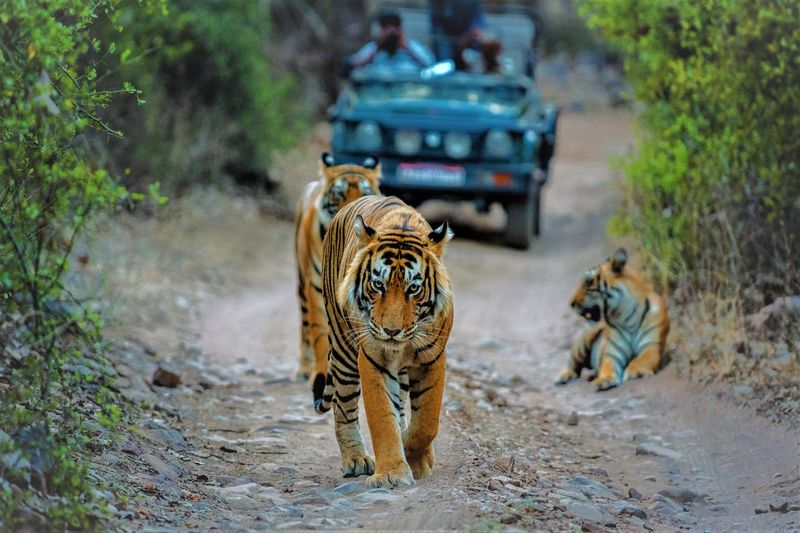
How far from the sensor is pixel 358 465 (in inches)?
235

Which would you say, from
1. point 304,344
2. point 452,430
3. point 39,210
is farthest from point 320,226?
point 39,210

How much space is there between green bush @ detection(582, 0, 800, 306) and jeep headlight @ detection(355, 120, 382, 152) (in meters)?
4.17

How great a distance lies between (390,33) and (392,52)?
221mm

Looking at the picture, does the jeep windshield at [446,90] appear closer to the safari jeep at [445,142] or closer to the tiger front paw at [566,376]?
the safari jeep at [445,142]

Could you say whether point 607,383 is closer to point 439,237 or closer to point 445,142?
point 439,237

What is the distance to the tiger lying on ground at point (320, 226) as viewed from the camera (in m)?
7.86

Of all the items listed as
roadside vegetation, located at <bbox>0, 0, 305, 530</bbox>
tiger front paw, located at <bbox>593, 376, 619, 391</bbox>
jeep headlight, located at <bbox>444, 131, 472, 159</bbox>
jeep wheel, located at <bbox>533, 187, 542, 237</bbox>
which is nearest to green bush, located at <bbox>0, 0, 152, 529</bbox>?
roadside vegetation, located at <bbox>0, 0, 305, 530</bbox>

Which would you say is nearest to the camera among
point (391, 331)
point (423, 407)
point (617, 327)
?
point (391, 331)

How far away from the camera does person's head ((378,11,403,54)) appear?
49.0 ft

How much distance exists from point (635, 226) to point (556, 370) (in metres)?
1.52

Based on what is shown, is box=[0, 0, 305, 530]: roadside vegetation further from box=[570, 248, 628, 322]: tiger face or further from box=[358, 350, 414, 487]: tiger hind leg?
box=[570, 248, 628, 322]: tiger face

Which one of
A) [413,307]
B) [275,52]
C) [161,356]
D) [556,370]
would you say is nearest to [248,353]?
[161,356]

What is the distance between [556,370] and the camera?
9695 millimetres

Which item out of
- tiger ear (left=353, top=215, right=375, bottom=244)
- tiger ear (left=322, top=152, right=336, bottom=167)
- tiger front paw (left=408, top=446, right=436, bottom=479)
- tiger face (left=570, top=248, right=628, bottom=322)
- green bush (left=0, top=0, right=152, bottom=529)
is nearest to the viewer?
green bush (left=0, top=0, right=152, bottom=529)
